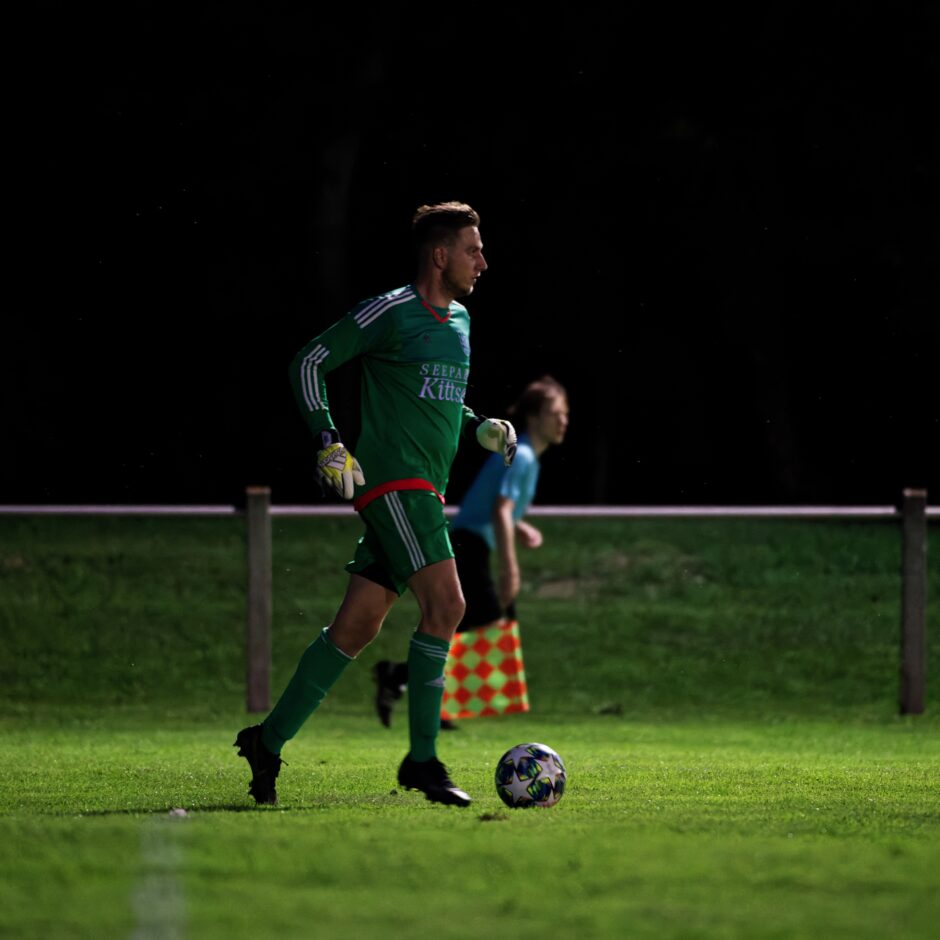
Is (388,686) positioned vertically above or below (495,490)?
below

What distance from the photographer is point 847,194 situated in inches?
1124

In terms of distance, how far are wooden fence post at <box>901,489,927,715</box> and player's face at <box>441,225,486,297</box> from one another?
628 cm

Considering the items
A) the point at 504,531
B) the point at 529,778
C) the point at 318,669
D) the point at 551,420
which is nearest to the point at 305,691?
the point at 318,669

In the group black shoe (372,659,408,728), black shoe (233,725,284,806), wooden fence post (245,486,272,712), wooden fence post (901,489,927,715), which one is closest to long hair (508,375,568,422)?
black shoe (372,659,408,728)

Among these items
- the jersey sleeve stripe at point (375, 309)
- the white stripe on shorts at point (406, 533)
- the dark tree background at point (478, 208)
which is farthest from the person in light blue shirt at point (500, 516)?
the dark tree background at point (478, 208)

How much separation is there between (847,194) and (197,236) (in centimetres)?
975

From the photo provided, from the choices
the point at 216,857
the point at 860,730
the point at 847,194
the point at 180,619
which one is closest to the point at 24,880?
the point at 216,857

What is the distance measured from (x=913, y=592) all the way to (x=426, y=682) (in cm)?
659

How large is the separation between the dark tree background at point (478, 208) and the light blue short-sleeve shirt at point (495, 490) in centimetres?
1297

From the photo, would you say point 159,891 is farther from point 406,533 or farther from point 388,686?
point 388,686

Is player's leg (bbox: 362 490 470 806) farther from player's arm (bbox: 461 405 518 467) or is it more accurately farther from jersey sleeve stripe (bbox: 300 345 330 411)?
player's arm (bbox: 461 405 518 467)

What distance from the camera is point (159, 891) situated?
5.25 meters

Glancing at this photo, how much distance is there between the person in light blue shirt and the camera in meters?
12.1

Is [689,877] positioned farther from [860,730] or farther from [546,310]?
[546,310]
